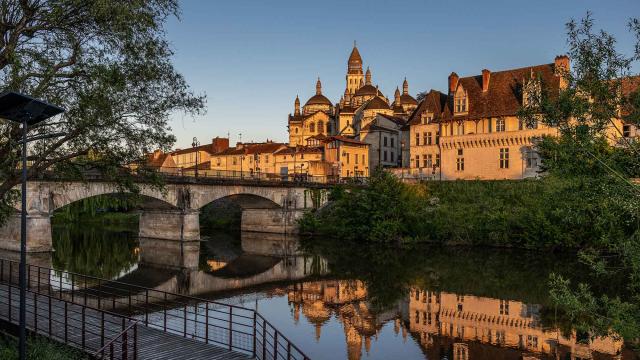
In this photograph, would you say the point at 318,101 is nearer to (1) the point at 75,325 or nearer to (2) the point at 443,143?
(2) the point at 443,143

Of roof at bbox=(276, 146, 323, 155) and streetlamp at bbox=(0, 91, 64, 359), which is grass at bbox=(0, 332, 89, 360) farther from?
roof at bbox=(276, 146, 323, 155)

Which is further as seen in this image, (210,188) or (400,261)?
(210,188)

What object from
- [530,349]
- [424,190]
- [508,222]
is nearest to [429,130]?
[424,190]

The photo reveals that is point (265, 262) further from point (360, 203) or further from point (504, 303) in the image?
point (504, 303)

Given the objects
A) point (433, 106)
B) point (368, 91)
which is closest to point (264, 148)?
point (368, 91)

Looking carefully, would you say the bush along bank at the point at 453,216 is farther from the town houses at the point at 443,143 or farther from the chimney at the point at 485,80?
the chimney at the point at 485,80

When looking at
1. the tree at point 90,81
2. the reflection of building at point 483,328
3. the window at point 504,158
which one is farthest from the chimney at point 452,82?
the tree at point 90,81

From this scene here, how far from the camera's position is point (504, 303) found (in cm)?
2592

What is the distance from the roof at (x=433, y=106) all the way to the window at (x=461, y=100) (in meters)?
2.99

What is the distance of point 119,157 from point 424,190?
4098 centimetres

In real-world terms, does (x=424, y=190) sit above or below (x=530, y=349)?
above

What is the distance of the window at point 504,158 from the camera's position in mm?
57344

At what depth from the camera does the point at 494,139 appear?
57.6 meters

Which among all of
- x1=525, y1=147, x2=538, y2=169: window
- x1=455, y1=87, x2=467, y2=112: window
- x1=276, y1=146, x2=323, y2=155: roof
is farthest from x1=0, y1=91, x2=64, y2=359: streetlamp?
x1=276, y1=146, x2=323, y2=155: roof
